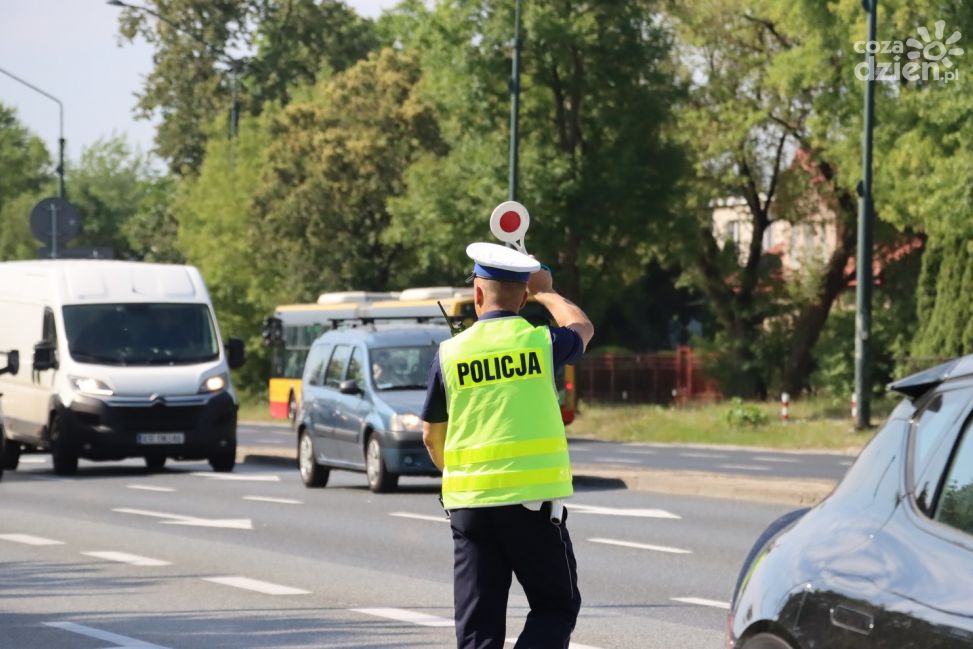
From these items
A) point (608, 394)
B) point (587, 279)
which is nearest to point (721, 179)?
point (587, 279)

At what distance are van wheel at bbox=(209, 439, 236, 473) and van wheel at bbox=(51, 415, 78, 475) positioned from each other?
1.66 meters

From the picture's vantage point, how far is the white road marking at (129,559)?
14.1 m

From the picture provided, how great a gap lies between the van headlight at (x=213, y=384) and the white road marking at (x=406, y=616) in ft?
46.0

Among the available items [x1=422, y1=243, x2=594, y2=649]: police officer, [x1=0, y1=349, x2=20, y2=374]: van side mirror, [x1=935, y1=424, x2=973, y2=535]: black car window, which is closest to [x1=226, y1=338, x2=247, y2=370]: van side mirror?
[x1=0, y1=349, x2=20, y2=374]: van side mirror

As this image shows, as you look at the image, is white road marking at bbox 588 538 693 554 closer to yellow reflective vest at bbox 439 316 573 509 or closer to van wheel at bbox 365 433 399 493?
van wheel at bbox 365 433 399 493

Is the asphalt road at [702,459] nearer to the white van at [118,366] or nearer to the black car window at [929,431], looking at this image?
the white van at [118,366]

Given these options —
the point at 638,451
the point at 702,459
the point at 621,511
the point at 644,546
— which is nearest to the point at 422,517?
the point at 621,511

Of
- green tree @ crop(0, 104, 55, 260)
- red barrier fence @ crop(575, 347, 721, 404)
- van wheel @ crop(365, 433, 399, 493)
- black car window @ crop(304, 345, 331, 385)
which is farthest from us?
green tree @ crop(0, 104, 55, 260)

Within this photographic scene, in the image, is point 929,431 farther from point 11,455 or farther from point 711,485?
point 11,455

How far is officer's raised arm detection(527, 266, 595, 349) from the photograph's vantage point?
6.86 metres

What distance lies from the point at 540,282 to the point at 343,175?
2188 inches

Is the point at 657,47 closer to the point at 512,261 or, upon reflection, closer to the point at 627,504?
the point at 627,504

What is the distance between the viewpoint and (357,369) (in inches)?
903

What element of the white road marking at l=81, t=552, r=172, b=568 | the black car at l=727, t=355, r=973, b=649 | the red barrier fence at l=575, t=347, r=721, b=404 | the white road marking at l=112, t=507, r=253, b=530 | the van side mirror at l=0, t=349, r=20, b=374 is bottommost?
the red barrier fence at l=575, t=347, r=721, b=404
